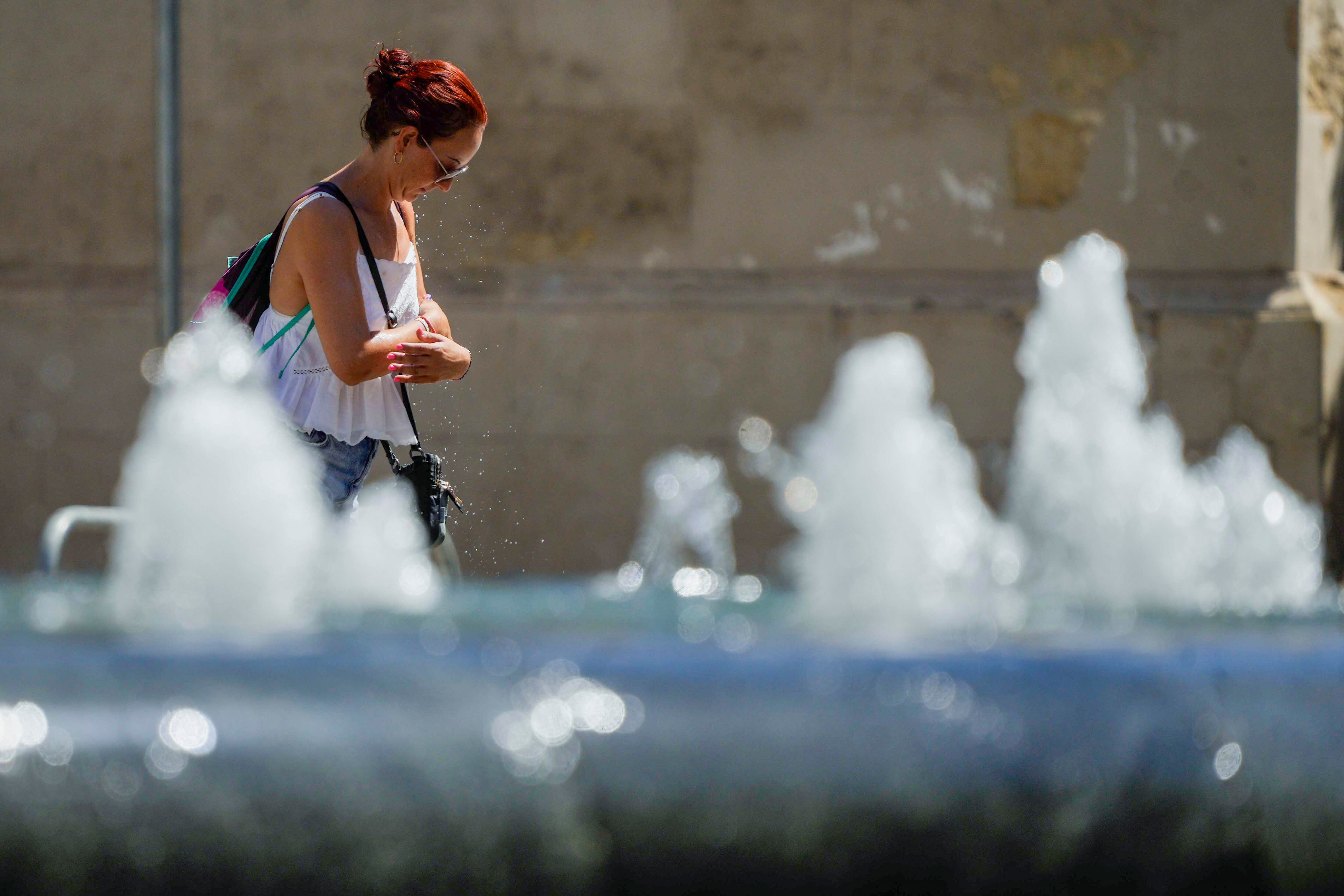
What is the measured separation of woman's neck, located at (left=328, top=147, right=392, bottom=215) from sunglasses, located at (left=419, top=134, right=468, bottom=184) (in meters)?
0.08

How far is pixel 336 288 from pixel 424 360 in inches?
7.8

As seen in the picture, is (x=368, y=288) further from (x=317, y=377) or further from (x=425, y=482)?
(x=425, y=482)

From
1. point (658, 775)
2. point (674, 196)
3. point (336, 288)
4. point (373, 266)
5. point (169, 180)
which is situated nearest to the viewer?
point (658, 775)

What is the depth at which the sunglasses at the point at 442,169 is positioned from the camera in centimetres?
277

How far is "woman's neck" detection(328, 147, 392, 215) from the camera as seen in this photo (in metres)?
2.78

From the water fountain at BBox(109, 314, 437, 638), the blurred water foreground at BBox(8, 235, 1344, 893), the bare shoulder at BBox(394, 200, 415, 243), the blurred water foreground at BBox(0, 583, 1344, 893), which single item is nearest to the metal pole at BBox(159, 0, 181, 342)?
the bare shoulder at BBox(394, 200, 415, 243)

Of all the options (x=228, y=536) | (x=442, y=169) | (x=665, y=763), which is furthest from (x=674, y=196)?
(x=665, y=763)

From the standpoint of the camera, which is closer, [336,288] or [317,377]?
[336,288]

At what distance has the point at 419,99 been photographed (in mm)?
2730

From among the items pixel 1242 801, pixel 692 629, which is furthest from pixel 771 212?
pixel 1242 801

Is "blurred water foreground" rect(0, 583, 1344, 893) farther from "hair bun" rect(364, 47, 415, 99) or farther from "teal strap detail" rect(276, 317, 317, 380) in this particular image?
"hair bun" rect(364, 47, 415, 99)

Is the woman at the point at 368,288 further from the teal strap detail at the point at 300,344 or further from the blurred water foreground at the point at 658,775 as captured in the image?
the blurred water foreground at the point at 658,775

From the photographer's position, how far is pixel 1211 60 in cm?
583

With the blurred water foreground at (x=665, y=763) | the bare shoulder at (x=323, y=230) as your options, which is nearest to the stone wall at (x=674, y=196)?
the bare shoulder at (x=323, y=230)
